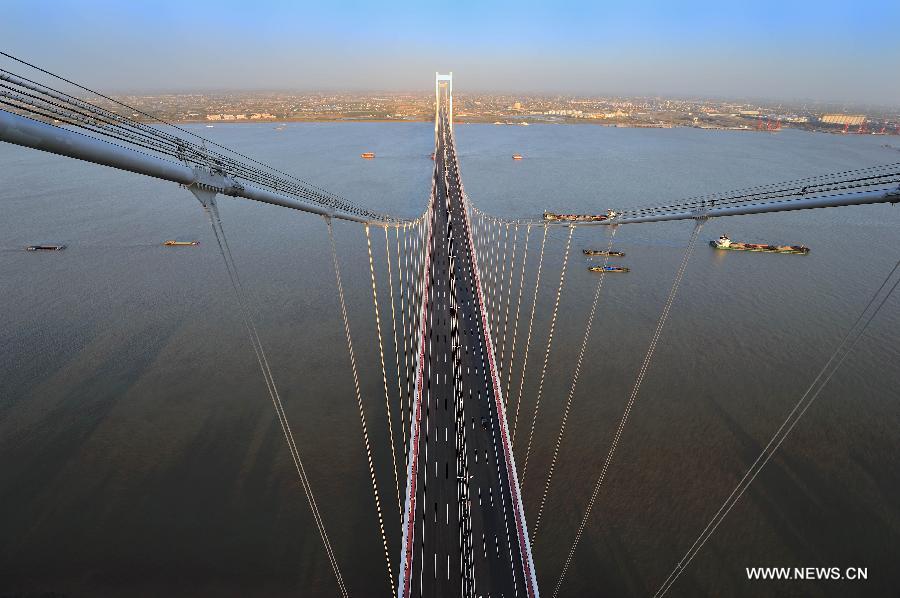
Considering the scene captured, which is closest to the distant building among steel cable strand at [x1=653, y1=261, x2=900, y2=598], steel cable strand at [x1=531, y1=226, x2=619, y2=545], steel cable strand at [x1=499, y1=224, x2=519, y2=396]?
steel cable strand at [x1=499, y1=224, x2=519, y2=396]

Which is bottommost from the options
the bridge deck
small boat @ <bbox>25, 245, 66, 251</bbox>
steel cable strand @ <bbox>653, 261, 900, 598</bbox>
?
small boat @ <bbox>25, 245, 66, 251</bbox>

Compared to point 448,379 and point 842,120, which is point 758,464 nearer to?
point 448,379

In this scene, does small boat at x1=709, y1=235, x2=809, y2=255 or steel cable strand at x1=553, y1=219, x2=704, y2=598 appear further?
small boat at x1=709, y1=235, x2=809, y2=255

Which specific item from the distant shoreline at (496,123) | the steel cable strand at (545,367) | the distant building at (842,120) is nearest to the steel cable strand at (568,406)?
the steel cable strand at (545,367)

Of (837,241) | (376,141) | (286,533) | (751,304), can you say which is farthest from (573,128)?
(286,533)

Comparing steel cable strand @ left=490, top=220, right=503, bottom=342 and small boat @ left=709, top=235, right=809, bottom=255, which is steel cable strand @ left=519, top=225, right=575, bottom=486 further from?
small boat @ left=709, top=235, right=809, bottom=255

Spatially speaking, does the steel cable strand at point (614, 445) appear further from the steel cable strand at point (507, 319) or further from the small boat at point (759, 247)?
the small boat at point (759, 247)

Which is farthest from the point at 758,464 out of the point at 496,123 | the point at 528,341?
the point at 496,123
